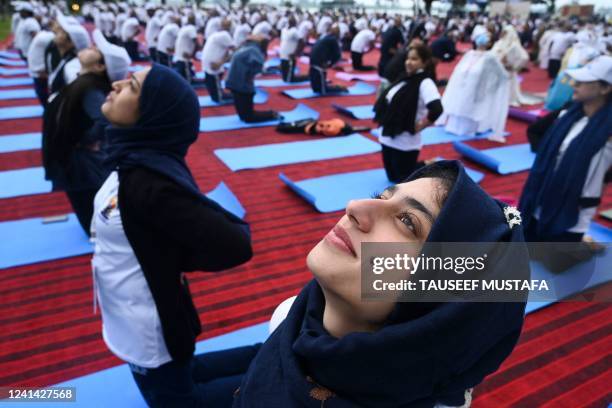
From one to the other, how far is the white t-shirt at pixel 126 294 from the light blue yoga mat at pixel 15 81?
10305mm

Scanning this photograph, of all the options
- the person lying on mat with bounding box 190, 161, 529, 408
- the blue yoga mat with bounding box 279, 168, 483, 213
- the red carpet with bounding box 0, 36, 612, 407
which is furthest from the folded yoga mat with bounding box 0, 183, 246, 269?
the person lying on mat with bounding box 190, 161, 529, 408

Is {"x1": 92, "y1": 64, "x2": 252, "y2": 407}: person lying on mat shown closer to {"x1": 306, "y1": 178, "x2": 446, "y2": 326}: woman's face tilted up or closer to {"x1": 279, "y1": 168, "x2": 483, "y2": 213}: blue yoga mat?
{"x1": 306, "y1": 178, "x2": 446, "y2": 326}: woman's face tilted up

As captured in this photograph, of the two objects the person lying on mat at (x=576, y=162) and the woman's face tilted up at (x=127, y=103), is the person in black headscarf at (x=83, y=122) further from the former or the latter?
the person lying on mat at (x=576, y=162)

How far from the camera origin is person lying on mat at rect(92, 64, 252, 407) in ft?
4.78

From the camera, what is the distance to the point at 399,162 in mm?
4387

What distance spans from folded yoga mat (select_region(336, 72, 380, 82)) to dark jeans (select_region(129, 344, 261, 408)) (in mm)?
10030

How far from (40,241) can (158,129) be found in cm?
265

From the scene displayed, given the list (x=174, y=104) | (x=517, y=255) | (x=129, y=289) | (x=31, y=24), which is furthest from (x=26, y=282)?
(x=31, y=24)

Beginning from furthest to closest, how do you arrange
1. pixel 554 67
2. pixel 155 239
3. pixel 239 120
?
pixel 554 67 → pixel 239 120 → pixel 155 239

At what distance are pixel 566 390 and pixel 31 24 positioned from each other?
34.3 feet

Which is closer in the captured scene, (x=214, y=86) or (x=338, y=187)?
(x=338, y=187)

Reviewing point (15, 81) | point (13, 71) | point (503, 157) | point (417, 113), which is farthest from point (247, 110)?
point (13, 71)

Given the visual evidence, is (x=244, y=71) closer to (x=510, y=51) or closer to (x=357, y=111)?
(x=357, y=111)

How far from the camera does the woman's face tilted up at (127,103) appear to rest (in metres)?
1.63
